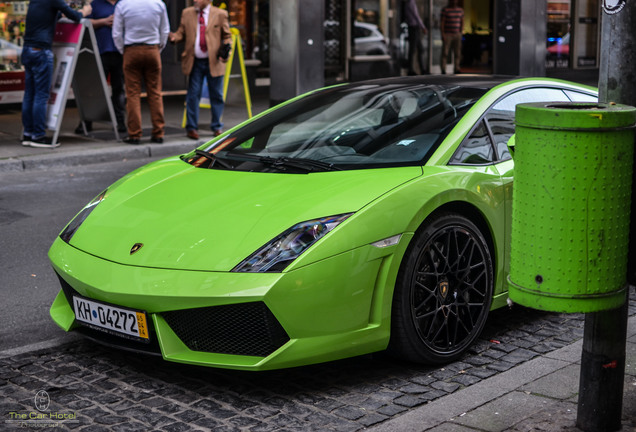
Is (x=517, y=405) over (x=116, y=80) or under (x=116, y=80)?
under

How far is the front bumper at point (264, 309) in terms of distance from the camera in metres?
3.87

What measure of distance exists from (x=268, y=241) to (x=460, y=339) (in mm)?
1160

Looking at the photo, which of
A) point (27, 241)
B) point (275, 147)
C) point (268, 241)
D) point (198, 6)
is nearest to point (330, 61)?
point (198, 6)

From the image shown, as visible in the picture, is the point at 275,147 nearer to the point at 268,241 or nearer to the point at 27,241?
the point at 268,241

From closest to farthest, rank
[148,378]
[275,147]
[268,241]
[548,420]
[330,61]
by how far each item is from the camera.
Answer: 1. [548,420]
2. [268,241]
3. [148,378]
4. [275,147]
5. [330,61]

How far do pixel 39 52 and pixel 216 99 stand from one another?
2382mm

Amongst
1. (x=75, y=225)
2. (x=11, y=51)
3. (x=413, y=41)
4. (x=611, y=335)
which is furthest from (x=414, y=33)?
(x=611, y=335)

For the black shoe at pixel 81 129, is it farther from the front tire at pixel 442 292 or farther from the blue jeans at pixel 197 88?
the front tire at pixel 442 292

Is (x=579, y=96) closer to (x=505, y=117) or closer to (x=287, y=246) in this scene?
(x=505, y=117)

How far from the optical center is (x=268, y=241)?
4.00 metres

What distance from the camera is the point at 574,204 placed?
127 inches

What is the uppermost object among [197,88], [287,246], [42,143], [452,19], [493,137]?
[452,19]

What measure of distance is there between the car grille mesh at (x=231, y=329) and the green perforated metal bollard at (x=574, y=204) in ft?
3.57

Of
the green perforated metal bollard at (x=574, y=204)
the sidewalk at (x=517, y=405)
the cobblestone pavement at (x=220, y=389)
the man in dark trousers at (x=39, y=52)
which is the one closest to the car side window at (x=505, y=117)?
the cobblestone pavement at (x=220, y=389)
